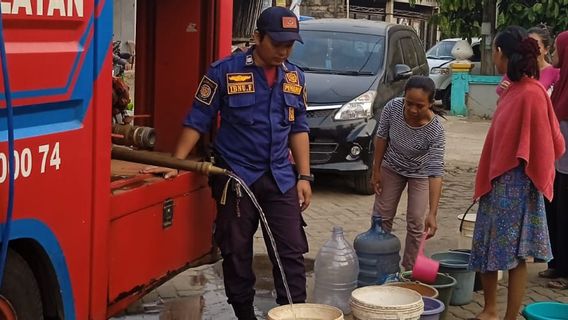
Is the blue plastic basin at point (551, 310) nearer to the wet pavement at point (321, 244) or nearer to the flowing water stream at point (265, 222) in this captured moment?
the wet pavement at point (321, 244)

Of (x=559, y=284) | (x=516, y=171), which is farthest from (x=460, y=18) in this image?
(x=516, y=171)

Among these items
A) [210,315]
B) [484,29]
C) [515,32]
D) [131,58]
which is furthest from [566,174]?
[484,29]

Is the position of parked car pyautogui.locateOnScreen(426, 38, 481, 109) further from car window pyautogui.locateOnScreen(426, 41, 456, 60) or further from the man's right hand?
the man's right hand

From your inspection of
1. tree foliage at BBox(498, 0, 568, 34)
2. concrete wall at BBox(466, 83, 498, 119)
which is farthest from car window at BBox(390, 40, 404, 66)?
concrete wall at BBox(466, 83, 498, 119)

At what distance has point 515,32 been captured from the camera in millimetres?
4629

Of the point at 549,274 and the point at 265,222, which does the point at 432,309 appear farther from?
the point at 549,274

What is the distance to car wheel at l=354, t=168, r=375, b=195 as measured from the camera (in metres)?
8.78

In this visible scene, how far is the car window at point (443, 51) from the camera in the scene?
21.3 m

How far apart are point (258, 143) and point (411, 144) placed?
143 cm

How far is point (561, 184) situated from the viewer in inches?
233

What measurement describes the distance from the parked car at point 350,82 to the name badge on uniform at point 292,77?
4.21 metres

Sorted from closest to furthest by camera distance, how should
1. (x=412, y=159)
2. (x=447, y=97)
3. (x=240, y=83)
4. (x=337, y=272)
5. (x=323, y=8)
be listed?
(x=240, y=83) < (x=337, y=272) < (x=412, y=159) < (x=447, y=97) < (x=323, y=8)

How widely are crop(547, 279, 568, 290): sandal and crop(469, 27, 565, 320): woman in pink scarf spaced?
119 centimetres

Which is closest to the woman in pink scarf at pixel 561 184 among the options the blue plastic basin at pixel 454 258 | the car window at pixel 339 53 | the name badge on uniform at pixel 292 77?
the blue plastic basin at pixel 454 258
